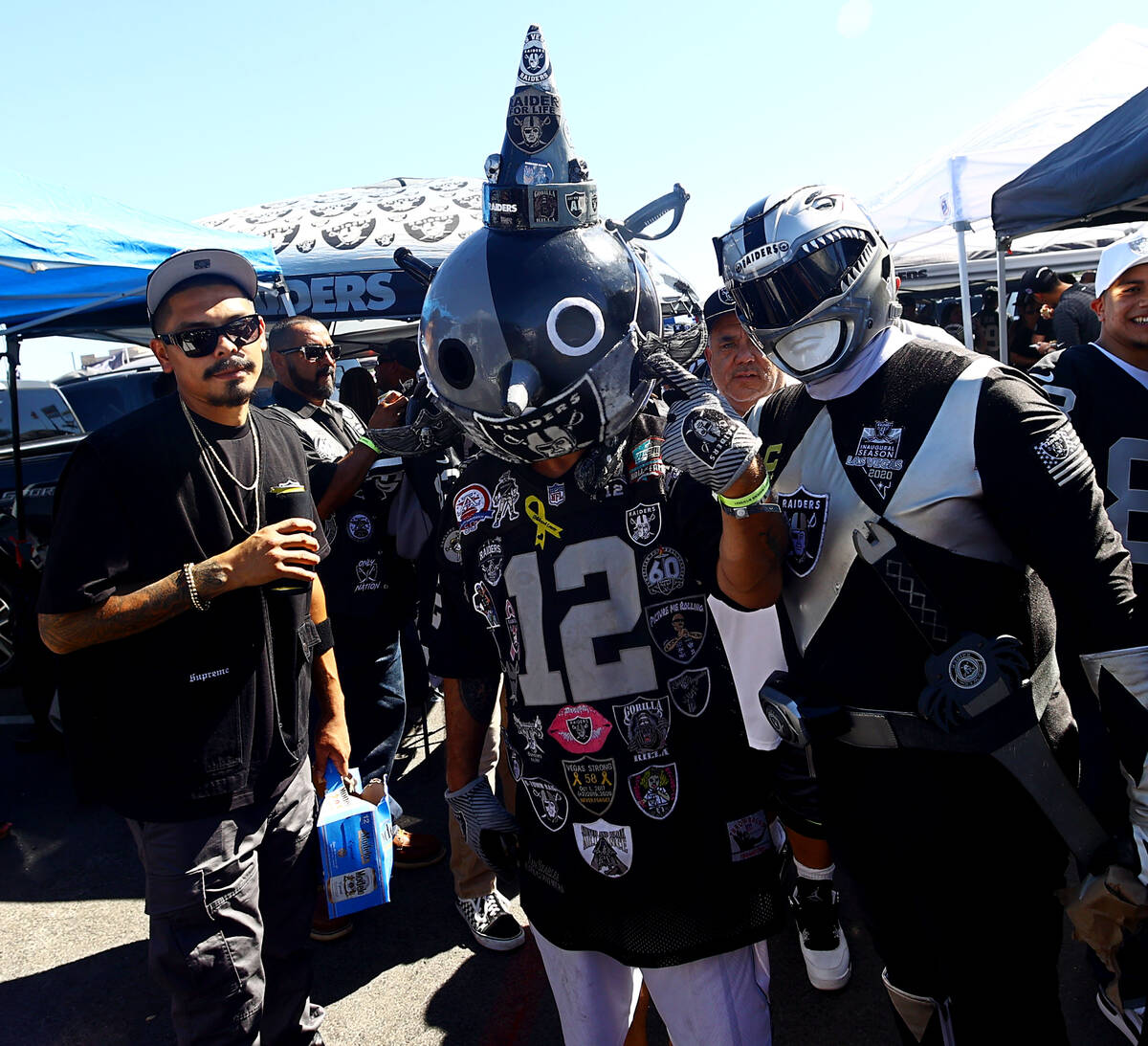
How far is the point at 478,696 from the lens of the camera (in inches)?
80.4

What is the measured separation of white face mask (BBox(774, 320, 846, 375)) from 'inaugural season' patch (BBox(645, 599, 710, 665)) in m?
0.50

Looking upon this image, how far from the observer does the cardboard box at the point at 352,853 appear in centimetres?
252

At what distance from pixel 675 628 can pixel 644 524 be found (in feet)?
0.69

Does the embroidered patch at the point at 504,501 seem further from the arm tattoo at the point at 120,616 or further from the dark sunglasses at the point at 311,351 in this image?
the dark sunglasses at the point at 311,351

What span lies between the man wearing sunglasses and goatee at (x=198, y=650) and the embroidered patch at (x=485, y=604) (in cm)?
65

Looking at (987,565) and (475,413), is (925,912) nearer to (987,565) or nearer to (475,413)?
(987,565)

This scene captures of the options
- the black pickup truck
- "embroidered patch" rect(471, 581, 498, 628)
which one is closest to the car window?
the black pickup truck

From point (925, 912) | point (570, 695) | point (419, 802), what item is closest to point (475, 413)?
point (570, 695)

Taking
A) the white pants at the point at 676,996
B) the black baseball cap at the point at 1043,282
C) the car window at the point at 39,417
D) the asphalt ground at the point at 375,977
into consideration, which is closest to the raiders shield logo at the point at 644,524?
the white pants at the point at 676,996

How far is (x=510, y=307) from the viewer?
1573 millimetres

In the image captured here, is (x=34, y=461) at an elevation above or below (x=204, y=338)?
above

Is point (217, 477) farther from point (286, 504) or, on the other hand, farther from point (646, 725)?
point (646, 725)

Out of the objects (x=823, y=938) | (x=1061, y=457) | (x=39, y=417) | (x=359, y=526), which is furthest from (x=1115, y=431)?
(x=39, y=417)

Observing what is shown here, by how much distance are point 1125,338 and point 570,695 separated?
7.99ft
